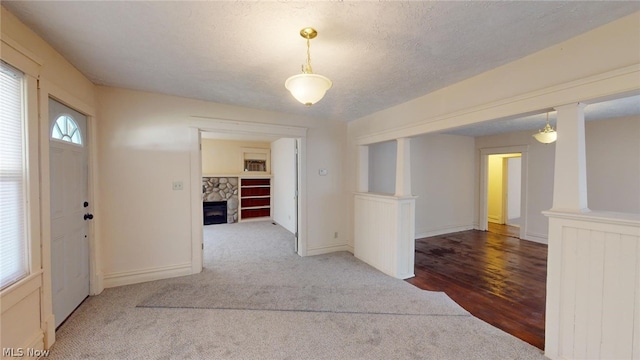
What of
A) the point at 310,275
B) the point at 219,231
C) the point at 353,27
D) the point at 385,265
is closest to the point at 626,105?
the point at 385,265

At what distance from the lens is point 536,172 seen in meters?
5.18

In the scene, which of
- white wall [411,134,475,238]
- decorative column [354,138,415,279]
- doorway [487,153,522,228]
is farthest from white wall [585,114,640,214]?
decorative column [354,138,415,279]

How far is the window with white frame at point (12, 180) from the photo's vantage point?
62.4 inches

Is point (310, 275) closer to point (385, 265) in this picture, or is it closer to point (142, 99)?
point (385, 265)

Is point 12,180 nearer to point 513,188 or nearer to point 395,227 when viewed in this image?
point 395,227

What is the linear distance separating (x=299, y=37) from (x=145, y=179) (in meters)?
2.68

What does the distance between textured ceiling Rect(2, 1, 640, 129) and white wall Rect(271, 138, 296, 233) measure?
3272mm

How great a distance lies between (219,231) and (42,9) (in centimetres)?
504

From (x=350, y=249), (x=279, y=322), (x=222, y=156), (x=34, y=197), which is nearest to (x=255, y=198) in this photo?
(x=222, y=156)

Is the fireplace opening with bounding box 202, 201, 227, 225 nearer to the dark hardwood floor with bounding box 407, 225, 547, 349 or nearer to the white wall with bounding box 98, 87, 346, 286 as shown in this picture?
the white wall with bounding box 98, 87, 346, 286

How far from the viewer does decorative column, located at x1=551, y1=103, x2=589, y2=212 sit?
68.8 inches

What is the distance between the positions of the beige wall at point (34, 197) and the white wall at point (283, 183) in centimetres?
387

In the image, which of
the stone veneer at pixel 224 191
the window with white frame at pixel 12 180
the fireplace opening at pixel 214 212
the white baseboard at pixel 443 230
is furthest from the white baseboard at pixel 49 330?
the white baseboard at pixel 443 230

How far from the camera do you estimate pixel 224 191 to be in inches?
280
